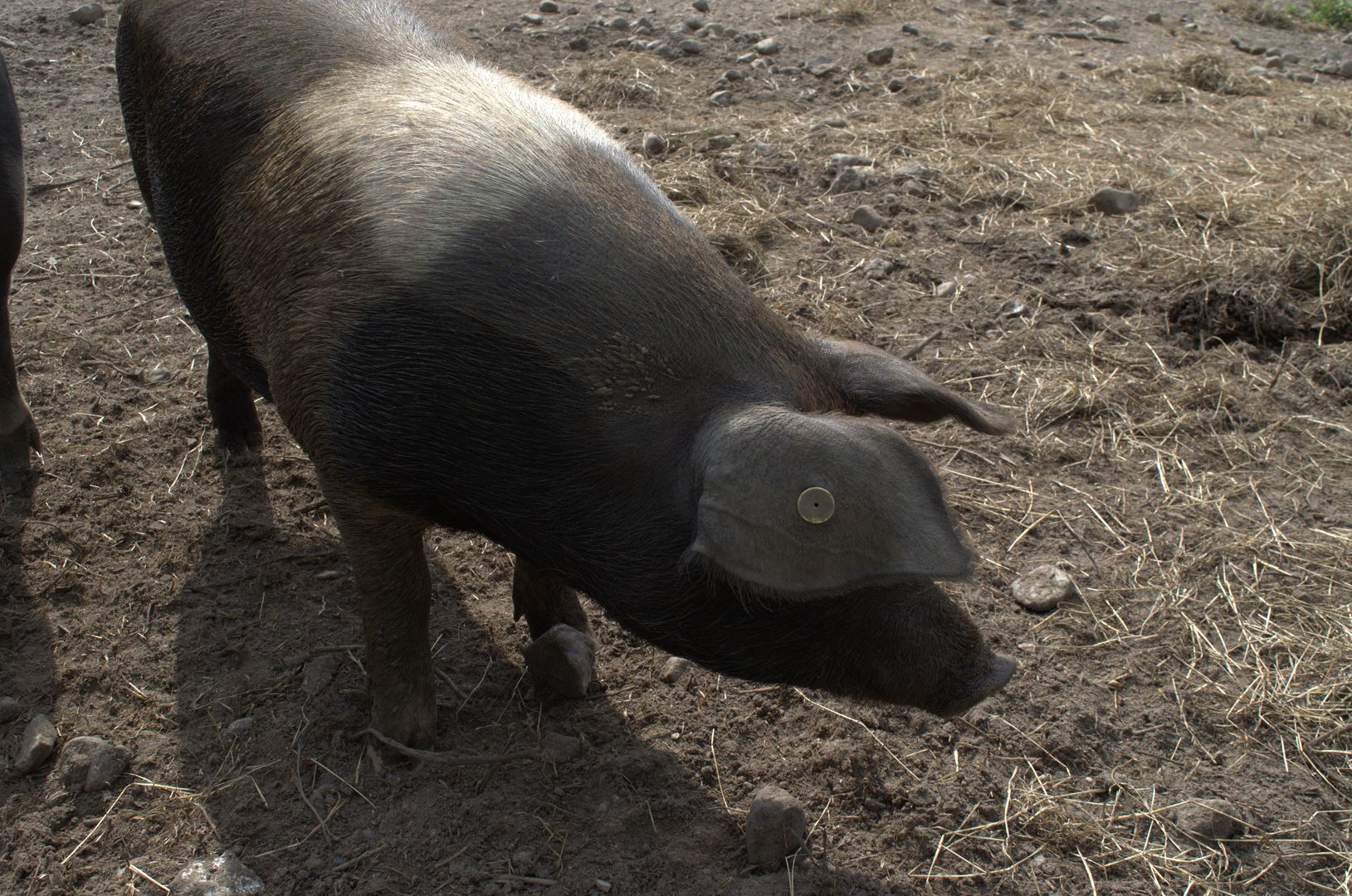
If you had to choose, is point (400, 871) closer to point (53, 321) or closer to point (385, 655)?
point (385, 655)

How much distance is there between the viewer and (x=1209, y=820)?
2.62m

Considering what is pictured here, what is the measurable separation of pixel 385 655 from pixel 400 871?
0.53m

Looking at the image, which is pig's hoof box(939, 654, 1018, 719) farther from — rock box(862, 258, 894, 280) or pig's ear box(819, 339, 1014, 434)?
rock box(862, 258, 894, 280)

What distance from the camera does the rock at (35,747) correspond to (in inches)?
107

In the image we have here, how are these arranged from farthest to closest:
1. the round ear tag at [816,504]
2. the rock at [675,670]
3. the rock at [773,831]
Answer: the rock at [675,670] → the rock at [773,831] → the round ear tag at [816,504]

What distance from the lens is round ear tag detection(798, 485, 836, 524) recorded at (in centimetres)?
185

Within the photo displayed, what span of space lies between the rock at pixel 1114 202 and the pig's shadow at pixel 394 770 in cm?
361

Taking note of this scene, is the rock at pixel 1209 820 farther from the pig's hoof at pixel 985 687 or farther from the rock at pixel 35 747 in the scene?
the rock at pixel 35 747

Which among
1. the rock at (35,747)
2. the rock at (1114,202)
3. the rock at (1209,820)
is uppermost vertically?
the rock at (1114,202)

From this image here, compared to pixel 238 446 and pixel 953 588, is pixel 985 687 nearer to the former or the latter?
pixel 953 588

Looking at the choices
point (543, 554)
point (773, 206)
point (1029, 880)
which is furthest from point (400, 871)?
point (773, 206)

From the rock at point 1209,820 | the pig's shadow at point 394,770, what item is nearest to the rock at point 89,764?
the pig's shadow at point 394,770

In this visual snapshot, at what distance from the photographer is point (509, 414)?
2275mm

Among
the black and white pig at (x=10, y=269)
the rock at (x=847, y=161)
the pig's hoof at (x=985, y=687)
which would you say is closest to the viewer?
the pig's hoof at (x=985, y=687)
